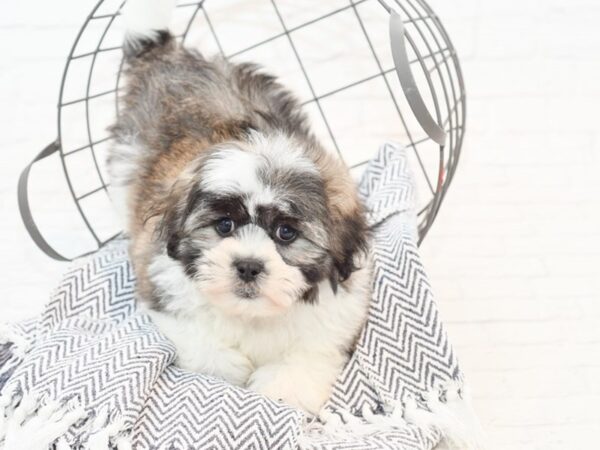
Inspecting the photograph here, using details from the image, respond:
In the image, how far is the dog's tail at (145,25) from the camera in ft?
10.4

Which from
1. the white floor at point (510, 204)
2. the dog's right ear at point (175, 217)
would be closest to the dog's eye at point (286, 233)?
the dog's right ear at point (175, 217)

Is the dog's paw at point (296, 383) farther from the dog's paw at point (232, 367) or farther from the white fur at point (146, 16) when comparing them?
the white fur at point (146, 16)

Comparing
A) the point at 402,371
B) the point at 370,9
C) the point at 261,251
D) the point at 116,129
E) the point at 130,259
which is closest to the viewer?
the point at 261,251

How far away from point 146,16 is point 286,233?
→ 54.2 inches

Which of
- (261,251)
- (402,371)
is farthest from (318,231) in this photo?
(402,371)

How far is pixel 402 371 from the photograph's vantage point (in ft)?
8.68

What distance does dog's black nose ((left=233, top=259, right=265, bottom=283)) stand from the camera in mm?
2199

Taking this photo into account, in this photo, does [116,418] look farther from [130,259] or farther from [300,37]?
[300,37]

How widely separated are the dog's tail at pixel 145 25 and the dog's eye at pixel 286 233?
4.46 ft

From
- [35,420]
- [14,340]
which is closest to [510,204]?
[14,340]

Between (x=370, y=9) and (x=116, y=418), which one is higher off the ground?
(x=370, y=9)

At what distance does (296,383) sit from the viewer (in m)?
2.54

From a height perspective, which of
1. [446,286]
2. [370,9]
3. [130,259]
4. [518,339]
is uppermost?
[370,9]

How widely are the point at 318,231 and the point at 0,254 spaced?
6.14ft
